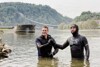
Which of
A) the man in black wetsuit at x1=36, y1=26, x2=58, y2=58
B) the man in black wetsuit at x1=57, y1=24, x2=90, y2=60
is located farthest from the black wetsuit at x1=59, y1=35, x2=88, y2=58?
the man in black wetsuit at x1=36, y1=26, x2=58, y2=58

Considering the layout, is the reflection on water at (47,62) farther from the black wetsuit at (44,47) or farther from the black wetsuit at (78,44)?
the black wetsuit at (78,44)

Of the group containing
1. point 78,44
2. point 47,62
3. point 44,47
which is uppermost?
point 78,44

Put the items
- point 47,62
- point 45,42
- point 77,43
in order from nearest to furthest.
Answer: point 77,43
point 47,62
point 45,42

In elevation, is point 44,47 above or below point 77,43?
below

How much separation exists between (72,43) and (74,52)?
A: 490mm

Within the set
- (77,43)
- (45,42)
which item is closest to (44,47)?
(45,42)

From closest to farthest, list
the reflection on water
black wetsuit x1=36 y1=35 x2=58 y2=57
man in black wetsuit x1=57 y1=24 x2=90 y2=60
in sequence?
man in black wetsuit x1=57 y1=24 x2=90 y2=60 < the reflection on water < black wetsuit x1=36 y1=35 x2=58 y2=57

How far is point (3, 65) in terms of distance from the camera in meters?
15.5

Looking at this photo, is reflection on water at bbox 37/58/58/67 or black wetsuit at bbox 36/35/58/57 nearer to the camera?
reflection on water at bbox 37/58/58/67

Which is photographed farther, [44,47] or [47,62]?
[44,47]

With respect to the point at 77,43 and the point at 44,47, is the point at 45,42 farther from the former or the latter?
the point at 77,43

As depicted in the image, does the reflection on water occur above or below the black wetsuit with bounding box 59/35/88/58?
below

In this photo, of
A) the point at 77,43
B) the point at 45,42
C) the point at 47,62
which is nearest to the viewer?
the point at 77,43

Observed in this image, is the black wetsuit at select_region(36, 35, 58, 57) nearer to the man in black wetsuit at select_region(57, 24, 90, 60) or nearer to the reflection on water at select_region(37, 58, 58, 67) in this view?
the reflection on water at select_region(37, 58, 58, 67)
